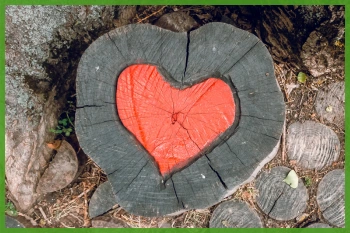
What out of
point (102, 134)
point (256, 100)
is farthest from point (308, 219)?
point (102, 134)

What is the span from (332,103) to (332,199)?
2.43 ft

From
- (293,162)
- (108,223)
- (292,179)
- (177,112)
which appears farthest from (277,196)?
(108,223)

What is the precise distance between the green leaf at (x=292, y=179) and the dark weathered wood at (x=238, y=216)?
34 centimetres

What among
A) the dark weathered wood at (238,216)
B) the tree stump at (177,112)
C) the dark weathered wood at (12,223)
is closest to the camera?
the tree stump at (177,112)

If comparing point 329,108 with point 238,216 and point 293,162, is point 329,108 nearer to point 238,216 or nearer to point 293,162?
point 293,162

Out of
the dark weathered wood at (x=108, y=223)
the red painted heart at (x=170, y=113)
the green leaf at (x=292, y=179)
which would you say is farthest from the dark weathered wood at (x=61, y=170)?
the green leaf at (x=292, y=179)

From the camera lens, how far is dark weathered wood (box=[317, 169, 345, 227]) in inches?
139

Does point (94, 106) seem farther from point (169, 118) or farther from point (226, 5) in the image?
point (226, 5)

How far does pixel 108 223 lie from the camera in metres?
3.55

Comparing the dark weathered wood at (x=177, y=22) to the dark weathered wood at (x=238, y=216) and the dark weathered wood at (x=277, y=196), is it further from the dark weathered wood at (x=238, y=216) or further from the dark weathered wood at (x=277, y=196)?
the dark weathered wood at (x=238, y=216)

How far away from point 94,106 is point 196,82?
646mm

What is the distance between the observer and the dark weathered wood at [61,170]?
3.50 metres

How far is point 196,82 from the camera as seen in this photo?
9.16 ft

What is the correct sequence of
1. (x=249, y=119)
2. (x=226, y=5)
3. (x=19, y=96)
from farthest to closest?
1. (x=226, y=5)
2. (x=19, y=96)
3. (x=249, y=119)
